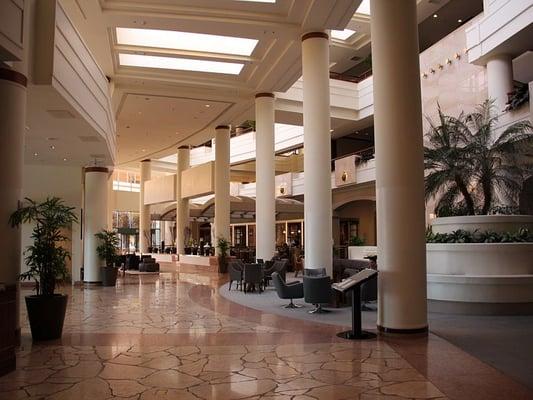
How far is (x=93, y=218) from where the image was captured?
1540 cm

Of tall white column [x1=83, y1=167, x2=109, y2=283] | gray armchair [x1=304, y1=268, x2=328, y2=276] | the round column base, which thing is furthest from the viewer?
tall white column [x1=83, y1=167, x2=109, y2=283]

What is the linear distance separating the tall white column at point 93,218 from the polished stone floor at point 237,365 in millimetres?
6998

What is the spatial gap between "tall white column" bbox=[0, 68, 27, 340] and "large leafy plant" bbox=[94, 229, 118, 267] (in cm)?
902

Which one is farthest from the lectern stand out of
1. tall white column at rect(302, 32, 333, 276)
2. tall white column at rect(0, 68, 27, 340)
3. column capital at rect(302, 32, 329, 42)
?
column capital at rect(302, 32, 329, 42)

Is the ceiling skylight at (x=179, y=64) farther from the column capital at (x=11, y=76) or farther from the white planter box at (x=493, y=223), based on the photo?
the column capital at (x=11, y=76)

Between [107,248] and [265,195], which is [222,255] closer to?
[265,195]

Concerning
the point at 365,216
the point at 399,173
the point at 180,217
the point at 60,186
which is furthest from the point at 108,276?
the point at 365,216

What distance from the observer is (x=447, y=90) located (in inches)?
690

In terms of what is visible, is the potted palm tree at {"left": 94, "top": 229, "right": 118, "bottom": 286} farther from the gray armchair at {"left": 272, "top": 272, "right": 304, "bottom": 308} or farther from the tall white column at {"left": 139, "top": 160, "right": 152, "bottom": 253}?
the tall white column at {"left": 139, "top": 160, "right": 152, "bottom": 253}

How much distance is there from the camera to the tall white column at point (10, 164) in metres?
6.03

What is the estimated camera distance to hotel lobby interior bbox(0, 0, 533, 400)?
17.8 feet

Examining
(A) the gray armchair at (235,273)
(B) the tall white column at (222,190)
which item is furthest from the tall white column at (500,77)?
(B) the tall white column at (222,190)

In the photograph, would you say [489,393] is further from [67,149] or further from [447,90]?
[447,90]

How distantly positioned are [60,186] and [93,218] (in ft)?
5.15
